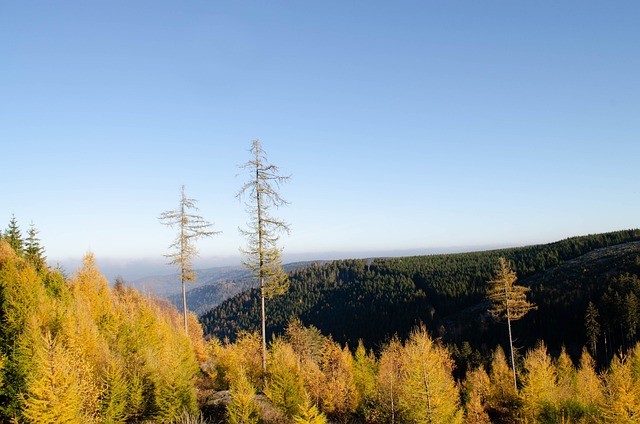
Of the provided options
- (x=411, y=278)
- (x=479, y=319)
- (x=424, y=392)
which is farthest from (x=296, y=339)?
(x=411, y=278)

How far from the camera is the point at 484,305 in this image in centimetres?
12481

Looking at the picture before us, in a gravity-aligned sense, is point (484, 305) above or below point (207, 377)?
below

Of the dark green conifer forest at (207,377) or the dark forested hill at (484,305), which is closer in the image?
the dark green conifer forest at (207,377)

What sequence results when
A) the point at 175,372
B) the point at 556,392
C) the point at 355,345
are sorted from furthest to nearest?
the point at 355,345, the point at 556,392, the point at 175,372

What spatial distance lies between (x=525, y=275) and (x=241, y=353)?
143 metres

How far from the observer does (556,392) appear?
3125 cm

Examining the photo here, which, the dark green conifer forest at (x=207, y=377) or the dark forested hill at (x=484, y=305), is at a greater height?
the dark green conifer forest at (x=207, y=377)

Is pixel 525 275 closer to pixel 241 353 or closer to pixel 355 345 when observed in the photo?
pixel 355 345

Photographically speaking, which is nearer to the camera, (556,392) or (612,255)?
(556,392)

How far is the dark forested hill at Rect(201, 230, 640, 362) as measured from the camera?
87.4 m

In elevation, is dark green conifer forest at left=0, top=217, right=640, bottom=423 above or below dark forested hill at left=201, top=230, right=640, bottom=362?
above

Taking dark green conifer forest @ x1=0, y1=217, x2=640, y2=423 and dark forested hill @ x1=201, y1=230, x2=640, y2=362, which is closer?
dark green conifer forest @ x1=0, y1=217, x2=640, y2=423

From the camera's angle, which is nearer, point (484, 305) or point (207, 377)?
point (207, 377)

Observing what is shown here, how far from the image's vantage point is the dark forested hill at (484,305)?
287 ft
